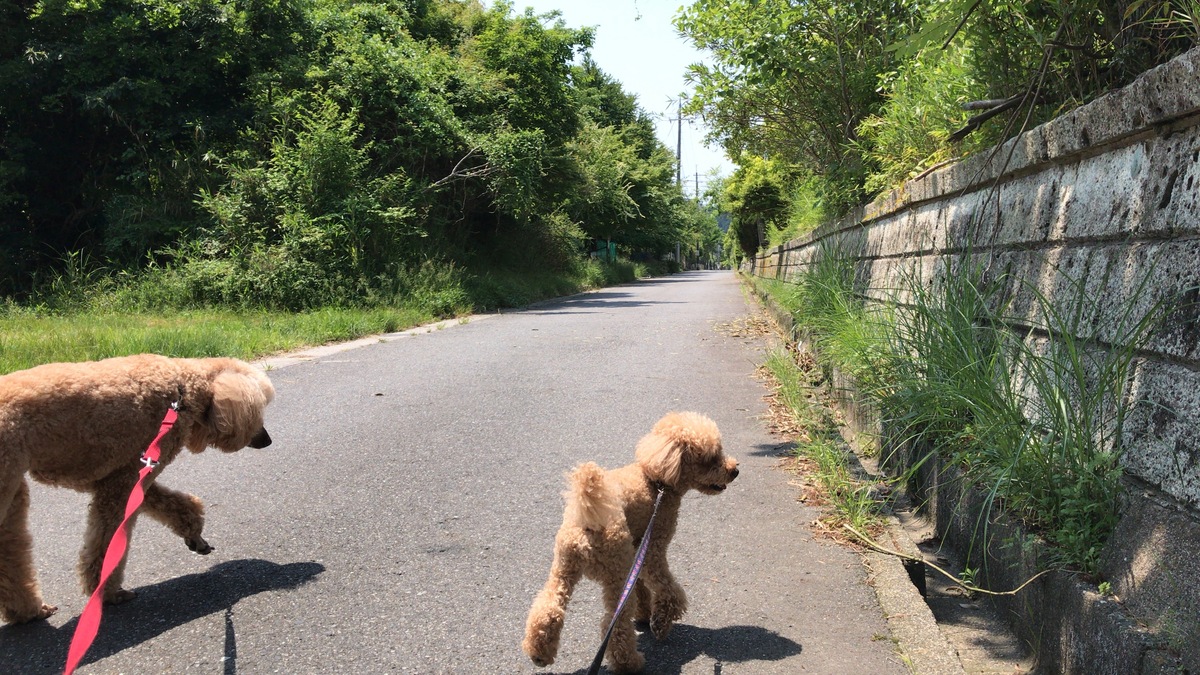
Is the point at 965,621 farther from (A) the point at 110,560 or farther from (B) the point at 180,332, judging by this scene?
(B) the point at 180,332

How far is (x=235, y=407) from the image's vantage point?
3.87m

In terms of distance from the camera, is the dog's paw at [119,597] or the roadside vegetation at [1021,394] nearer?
the roadside vegetation at [1021,394]

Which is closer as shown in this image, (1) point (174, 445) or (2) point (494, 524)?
(1) point (174, 445)

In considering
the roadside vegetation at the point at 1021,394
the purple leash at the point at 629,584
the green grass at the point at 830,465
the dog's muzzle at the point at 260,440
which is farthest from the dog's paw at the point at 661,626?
the dog's muzzle at the point at 260,440

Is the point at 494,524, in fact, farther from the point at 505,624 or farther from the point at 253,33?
the point at 253,33

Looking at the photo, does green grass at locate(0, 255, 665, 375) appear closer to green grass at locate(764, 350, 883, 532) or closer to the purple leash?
green grass at locate(764, 350, 883, 532)

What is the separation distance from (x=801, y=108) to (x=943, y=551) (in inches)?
353

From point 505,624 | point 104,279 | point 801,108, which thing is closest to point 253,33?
point 104,279

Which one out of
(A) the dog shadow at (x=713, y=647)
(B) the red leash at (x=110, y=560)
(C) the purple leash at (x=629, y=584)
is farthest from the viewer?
(A) the dog shadow at (x=713, y=647)

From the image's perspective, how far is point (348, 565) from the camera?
403 centimetres

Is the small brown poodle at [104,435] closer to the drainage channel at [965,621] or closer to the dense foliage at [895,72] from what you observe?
the drainage channel at [965,621]

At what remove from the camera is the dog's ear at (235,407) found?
12.7 ft

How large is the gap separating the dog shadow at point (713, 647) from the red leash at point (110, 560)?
1.59 meters

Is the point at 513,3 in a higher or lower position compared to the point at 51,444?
higher
